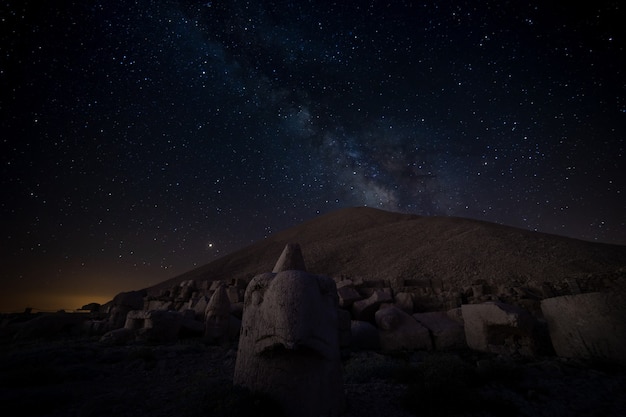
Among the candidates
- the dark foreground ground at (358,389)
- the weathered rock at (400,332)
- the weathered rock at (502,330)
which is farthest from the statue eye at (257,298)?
the weathered rock at (502,330)

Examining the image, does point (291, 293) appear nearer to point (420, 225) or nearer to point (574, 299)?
point (574, 299)

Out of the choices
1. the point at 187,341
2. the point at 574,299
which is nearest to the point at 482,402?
the point at 574,299

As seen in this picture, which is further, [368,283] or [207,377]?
[368,283]

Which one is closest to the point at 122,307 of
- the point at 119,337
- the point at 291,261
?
the point at 119,337

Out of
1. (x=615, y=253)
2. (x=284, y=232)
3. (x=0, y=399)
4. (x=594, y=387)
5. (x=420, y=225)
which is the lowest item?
(x=594, y=387)

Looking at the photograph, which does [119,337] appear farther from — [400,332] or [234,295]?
[400,332]

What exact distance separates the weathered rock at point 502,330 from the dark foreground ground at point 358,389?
1.72 ft

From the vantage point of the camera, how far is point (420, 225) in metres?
38.5

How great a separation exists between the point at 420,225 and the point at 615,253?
1836 centimetres

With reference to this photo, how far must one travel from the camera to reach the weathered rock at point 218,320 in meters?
8.77

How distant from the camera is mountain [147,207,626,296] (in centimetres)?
1889

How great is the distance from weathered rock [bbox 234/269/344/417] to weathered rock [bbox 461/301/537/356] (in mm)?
4739

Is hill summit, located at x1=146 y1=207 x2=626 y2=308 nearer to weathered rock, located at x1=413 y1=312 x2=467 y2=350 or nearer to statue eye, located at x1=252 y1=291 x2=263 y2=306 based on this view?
weathered rock, located at x1=413 y1=312 x2=467 y2=350

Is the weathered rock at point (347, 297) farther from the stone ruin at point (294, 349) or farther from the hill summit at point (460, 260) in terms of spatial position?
the stone ruin at point (294, 349)
